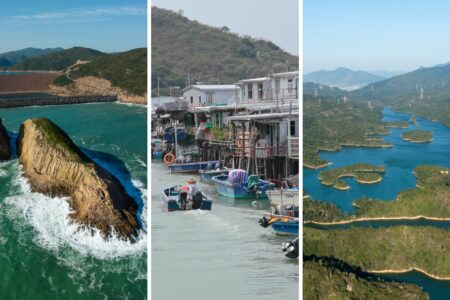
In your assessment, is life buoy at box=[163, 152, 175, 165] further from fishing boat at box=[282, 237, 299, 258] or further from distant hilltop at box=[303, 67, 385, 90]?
distant hilltop at box=[303, 67, 385, 90]

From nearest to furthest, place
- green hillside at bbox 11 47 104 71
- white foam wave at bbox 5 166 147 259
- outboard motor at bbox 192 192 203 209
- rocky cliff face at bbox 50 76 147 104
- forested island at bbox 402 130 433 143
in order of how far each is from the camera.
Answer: white foam wave at bbox 5 166 147 259 → outboard motor at bbox 192 192 203 209 → green hillside at bbox 11 47 104 71 → rocky cliff face at bbox 50 76 147 104 → forested island at bbox 402 130 433 143

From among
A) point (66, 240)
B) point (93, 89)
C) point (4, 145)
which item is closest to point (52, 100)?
point (93, 89)

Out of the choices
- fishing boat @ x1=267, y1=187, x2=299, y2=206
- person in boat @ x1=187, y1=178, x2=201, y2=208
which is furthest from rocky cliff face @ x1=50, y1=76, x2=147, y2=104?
fishing boat @ x1=267, y1=187, x2=299, y2=206

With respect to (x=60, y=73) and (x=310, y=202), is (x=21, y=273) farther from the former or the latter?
(x=310, y=202)

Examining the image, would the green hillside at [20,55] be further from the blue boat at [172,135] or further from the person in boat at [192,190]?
the person in boat at [192,190]

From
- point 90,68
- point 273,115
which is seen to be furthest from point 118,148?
point 273,115

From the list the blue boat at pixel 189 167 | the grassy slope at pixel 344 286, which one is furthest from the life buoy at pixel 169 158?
the grassy slope at pixel 344 286

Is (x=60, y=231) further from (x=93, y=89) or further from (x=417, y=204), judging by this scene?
(x=417, y=204)
